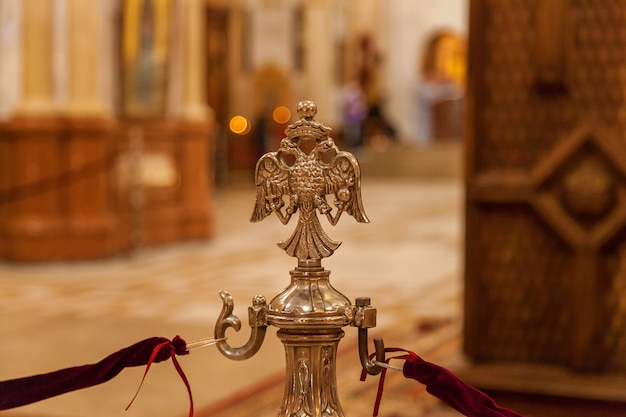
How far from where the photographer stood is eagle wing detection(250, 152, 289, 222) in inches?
64.6

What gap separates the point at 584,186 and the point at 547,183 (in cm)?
15

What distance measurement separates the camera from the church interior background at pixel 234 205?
4.07m

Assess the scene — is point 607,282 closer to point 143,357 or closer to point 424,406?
point 424,406

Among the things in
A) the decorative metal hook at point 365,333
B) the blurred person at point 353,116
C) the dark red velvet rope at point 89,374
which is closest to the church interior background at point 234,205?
the blurred person at point 353,116

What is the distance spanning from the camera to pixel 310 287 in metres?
1.63

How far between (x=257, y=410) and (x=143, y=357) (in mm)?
2598

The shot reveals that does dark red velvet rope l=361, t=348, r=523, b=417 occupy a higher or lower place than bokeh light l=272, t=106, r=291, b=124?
lower

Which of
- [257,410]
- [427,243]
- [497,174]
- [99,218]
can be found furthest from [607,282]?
[427,243]

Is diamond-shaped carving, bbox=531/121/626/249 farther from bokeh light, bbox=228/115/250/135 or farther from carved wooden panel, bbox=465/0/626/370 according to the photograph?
bokeh light, bbox=228/115/250/135

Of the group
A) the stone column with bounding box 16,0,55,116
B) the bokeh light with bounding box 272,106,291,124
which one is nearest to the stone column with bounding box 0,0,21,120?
the stone column with bounding box 16,0,55,116

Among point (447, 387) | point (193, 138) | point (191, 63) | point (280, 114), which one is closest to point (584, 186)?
point (447, 387)

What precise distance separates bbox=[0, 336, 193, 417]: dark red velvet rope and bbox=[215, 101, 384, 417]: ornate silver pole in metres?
0.16

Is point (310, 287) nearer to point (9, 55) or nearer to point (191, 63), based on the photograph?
point (9, 55)

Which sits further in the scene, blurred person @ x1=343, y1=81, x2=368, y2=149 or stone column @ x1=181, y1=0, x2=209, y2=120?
blurred person @ x1=343, y1=81, x2=368, y2=149
